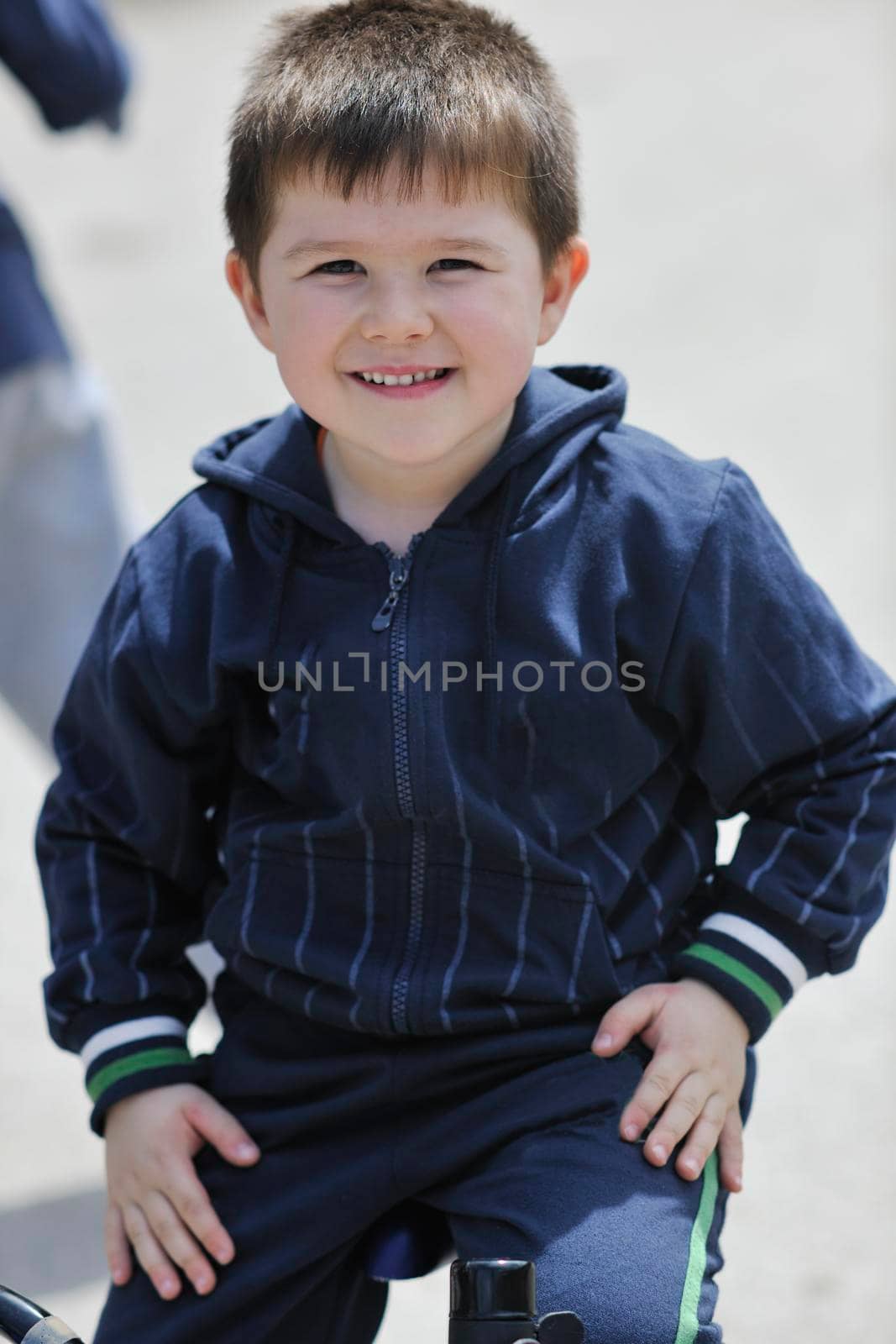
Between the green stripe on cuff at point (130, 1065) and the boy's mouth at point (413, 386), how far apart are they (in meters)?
0.58

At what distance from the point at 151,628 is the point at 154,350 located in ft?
12.8

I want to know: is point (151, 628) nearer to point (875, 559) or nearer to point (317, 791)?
point (317, 791)

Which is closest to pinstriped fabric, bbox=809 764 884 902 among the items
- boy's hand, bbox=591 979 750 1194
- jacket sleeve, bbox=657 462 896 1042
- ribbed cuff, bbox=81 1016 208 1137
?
jacket sleeve, bbox=657 462 896 1042

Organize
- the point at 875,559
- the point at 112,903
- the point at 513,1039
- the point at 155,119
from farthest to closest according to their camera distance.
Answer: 1. the point at 155,119
2. the point at 875,559
3. the point at 112,903
4. the point at 513,1039

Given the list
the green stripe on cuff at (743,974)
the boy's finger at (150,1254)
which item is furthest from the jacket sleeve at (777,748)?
the boy's finger at (150,1254)

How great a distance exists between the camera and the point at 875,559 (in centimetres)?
354

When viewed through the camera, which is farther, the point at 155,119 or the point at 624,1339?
the point at 155,119

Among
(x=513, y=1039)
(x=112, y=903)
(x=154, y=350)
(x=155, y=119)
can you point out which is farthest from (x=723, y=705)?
(x=155, y=119)

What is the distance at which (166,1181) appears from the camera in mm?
1480

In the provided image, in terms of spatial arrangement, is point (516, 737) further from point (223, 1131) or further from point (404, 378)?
point (223, 1131)

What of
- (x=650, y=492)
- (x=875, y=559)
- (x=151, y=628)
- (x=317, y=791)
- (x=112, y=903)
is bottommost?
(x=875, y=559)

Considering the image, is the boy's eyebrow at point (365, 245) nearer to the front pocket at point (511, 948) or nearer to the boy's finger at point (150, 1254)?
the front pocket at point (511, 948)

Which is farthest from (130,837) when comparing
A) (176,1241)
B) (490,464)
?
(490,464)

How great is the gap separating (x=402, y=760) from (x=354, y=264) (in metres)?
0.38
